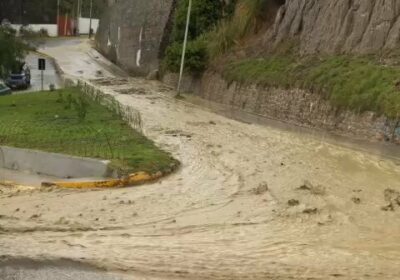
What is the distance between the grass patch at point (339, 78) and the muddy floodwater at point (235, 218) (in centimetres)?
159

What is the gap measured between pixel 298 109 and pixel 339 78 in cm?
251

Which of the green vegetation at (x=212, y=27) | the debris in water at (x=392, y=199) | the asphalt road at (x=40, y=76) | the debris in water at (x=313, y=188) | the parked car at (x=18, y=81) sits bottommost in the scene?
the asphalt road at (x=40, y=76)

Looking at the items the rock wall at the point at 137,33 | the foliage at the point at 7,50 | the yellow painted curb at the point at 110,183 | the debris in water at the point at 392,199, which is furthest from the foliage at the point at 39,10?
the debris in water at the point at 392,199

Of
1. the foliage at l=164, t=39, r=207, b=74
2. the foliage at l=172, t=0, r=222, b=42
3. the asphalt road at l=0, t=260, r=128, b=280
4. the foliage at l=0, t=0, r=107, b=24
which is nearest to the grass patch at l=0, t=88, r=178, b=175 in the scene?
the asphalt road at l=0, t=260, r=128, b=280

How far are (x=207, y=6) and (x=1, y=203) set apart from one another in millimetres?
31583

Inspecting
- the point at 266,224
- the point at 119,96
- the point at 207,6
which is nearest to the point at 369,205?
the point at 266,224

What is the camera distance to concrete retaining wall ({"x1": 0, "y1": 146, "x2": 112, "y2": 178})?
1464 centimetres

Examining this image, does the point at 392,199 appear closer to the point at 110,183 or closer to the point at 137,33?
the point at 110,183

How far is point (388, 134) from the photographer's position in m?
19.1

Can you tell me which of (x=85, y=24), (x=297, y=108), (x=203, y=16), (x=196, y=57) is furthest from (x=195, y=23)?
(x=85, y=24)

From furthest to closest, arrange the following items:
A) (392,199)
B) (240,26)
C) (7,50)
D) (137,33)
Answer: (137,33), (240,26), (7,50), (392,199)

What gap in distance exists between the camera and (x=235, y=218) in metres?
11.4

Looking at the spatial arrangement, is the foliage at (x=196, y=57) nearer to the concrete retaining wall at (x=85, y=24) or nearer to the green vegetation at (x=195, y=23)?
the green vegetation at (x=195, y=23)

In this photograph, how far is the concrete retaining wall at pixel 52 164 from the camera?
576 inches
